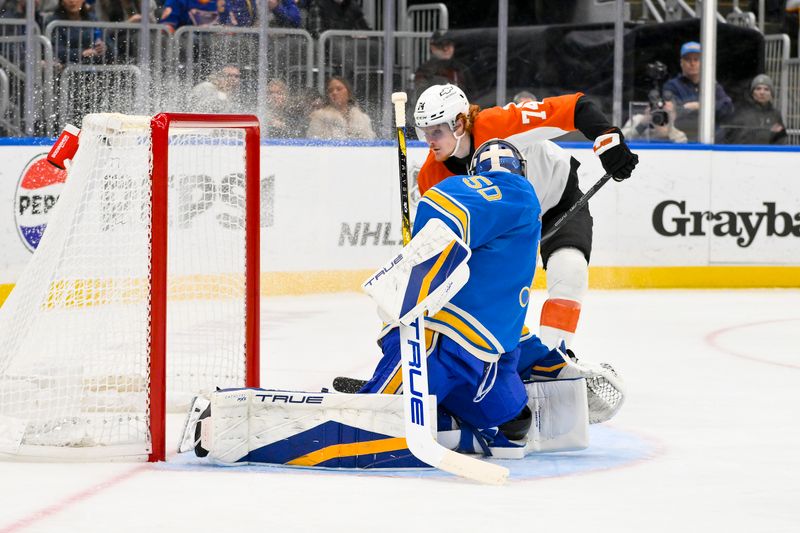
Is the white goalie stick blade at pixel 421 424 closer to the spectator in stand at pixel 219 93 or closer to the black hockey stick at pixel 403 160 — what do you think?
the black hockey stick at pixel 403 160

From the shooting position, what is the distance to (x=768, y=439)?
11.7 feet

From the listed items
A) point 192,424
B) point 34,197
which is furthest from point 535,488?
point 34,197

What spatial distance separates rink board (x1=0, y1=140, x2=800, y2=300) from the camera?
7055 mm

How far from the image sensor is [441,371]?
3.00 meters

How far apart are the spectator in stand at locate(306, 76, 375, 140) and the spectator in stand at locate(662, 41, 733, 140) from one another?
1855mm

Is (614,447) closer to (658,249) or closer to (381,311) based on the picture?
(381,311)

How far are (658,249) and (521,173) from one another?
4.79 m

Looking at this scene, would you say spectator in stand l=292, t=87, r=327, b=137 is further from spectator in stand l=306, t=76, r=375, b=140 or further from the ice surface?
the ice surface

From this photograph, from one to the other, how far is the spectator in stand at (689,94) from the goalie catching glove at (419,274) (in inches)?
213

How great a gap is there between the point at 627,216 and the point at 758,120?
1080 mm

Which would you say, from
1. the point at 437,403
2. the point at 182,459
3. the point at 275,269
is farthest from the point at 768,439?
A: the point at 275,269

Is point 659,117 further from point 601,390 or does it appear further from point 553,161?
point 601,390

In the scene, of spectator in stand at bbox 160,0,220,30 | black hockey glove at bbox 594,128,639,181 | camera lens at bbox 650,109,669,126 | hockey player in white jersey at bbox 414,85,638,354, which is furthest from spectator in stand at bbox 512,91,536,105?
black hockey glove at bbox 594,128,639,181

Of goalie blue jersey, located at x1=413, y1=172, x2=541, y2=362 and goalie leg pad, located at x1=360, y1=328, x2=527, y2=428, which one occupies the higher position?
goalie blue jersey, located at x1=413, y1=172, x2=541, y2=362
